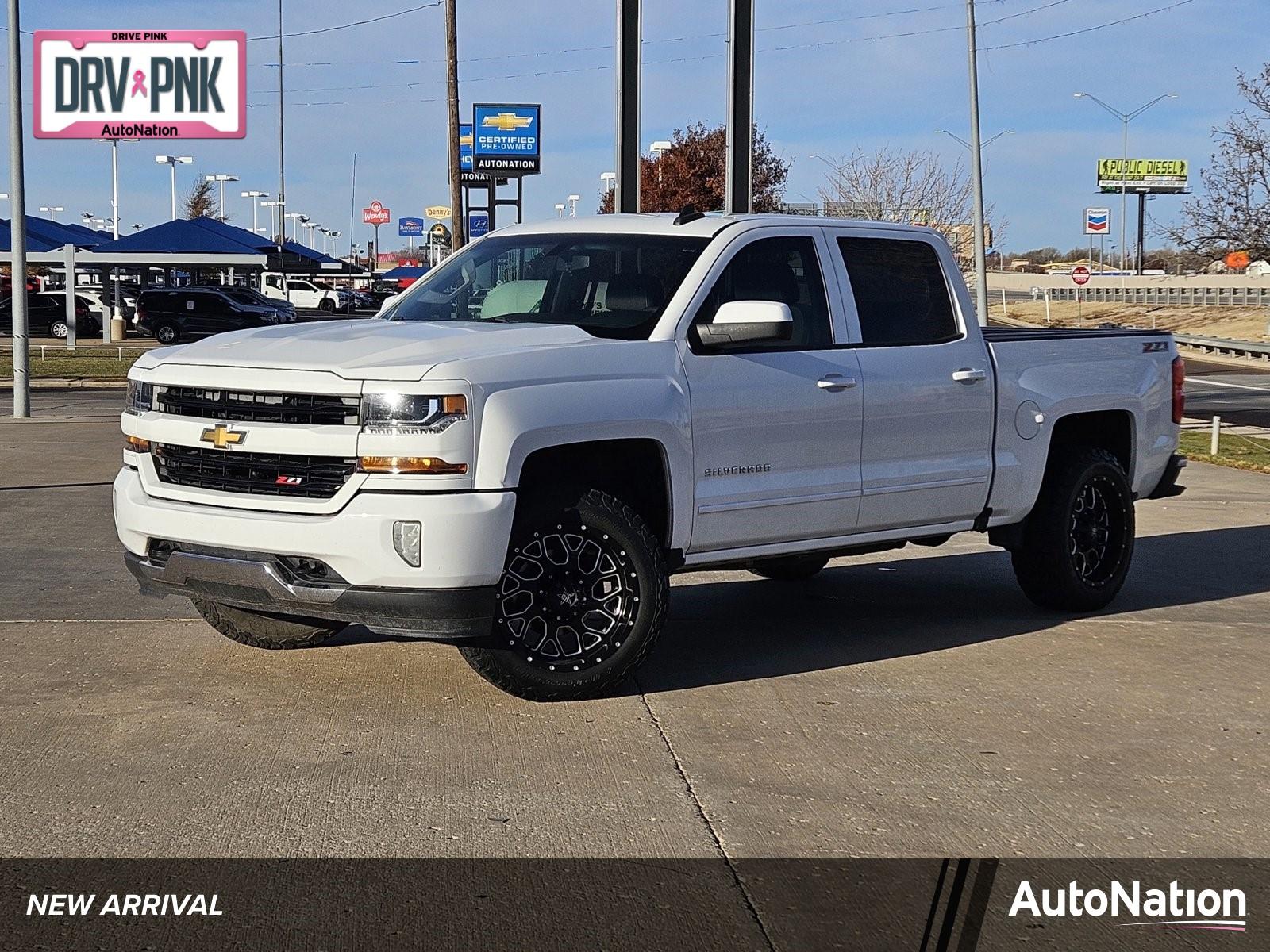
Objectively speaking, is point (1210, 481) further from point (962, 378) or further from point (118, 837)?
point (118, 837)

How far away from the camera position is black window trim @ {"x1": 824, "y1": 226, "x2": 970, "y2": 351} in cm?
754

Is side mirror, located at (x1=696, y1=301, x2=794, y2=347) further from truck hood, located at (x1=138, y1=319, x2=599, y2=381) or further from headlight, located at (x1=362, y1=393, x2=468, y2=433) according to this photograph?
headlight, located at (x1=362, y1=393, x2=468, y2=433)

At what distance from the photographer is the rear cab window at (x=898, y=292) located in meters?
7.65

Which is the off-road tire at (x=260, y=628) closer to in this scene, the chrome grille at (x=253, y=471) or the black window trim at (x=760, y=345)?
Result: the chrome grille at (x=253, y=471)

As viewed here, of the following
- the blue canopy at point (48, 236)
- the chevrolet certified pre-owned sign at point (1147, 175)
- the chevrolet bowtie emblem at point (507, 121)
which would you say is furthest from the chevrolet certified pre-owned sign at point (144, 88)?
the chevrolet certified pre-owned sign at point (1147, 175)

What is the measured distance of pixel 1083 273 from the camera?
193 ft

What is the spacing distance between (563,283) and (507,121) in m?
67.7

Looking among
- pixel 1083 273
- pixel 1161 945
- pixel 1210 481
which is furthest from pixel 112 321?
pixel 1161 945

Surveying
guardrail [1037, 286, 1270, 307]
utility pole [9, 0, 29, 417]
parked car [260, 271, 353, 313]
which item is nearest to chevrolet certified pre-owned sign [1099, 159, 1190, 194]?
guardrail [1037, 286, 1270, 307]

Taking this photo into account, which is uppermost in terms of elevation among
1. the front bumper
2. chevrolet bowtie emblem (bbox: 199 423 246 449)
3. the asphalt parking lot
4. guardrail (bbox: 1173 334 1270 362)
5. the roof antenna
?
guardrail (bbox: 1173 334 1270 362)

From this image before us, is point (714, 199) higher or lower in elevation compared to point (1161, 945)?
higher

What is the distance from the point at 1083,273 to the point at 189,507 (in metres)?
56.0

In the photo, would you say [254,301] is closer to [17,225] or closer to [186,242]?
[186,242]
